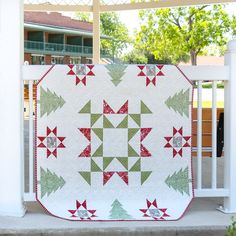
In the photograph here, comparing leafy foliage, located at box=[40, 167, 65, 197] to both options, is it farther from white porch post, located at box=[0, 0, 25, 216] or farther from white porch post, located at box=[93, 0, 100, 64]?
white porch post, located at box=[93, 0, 100, 64]

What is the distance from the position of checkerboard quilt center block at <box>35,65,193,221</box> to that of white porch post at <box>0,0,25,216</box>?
13 cm

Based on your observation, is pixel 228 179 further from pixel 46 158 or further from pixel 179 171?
pixel 46 158

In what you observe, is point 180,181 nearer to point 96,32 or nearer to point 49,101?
point 49,101

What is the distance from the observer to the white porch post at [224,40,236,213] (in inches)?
123

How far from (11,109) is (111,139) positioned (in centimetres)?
66

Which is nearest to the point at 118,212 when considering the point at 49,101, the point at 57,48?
the point at 49,101

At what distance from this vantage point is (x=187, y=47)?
22.9m

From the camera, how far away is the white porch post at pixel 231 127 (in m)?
3.13

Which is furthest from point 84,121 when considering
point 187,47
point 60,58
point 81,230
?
point 60,58

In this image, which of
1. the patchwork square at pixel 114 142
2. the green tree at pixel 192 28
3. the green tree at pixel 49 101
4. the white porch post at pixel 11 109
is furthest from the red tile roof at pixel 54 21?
the patchwork square at pixel 114 142

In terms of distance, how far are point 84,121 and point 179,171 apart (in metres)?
0.69

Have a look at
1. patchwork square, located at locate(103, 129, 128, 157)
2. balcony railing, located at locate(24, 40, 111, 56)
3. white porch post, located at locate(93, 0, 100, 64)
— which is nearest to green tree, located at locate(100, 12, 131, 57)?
balcony railing, located at locate(24, 40, 111, 56)

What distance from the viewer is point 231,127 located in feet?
10.3

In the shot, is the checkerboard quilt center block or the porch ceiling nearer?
the checkerboard quilt center block
